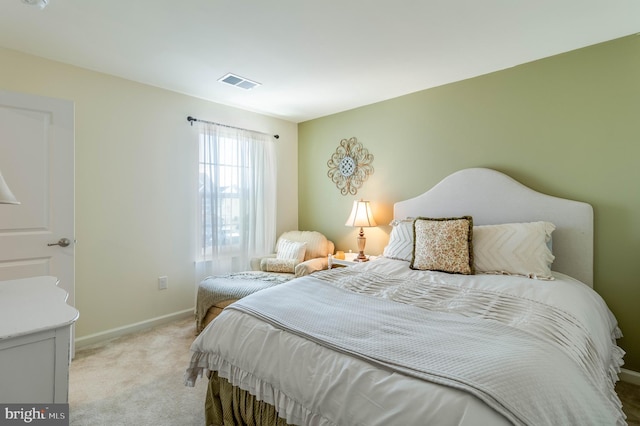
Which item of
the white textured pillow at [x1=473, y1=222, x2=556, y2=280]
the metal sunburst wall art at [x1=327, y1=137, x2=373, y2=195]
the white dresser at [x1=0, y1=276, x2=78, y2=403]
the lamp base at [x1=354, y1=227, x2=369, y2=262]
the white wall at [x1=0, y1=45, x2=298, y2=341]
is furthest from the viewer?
the metal sunburst wall art at [x1=327, y1=137, x2=373, y2=195]

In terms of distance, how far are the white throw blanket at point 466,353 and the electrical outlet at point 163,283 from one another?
197cm

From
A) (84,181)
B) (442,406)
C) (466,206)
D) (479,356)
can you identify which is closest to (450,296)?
(479,356)

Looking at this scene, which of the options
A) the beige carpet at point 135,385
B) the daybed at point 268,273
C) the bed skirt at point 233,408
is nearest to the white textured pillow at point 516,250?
the daybed at point 268,273

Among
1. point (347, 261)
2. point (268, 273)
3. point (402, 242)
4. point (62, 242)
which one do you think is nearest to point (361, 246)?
point (347, 261)

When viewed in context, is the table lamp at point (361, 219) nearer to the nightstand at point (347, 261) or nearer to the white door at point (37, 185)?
the nightstand at point (347, 261)

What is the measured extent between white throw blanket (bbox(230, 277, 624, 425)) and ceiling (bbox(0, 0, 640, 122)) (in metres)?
1.74

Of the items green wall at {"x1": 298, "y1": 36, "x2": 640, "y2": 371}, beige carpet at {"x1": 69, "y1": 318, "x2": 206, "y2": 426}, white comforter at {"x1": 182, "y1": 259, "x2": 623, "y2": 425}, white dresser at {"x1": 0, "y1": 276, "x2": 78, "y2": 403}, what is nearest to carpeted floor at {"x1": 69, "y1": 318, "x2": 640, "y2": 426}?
beige carpet at {"x1": 69, "y1": 318, "x2": 206, "y2": 426}

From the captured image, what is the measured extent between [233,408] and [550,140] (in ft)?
9.46

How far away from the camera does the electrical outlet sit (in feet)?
10.2

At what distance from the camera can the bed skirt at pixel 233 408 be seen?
4.45 ft

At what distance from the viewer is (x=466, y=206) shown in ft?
8.85

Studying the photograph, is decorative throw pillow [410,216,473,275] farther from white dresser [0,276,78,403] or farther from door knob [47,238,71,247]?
door knob [47,238,71,247]

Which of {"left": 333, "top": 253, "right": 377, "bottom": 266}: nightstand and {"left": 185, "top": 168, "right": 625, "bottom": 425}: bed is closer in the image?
{"left": 185, "top": 168, "right": 625, "bottom": 425}: bed

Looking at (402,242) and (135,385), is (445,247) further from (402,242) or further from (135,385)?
(135,385)
